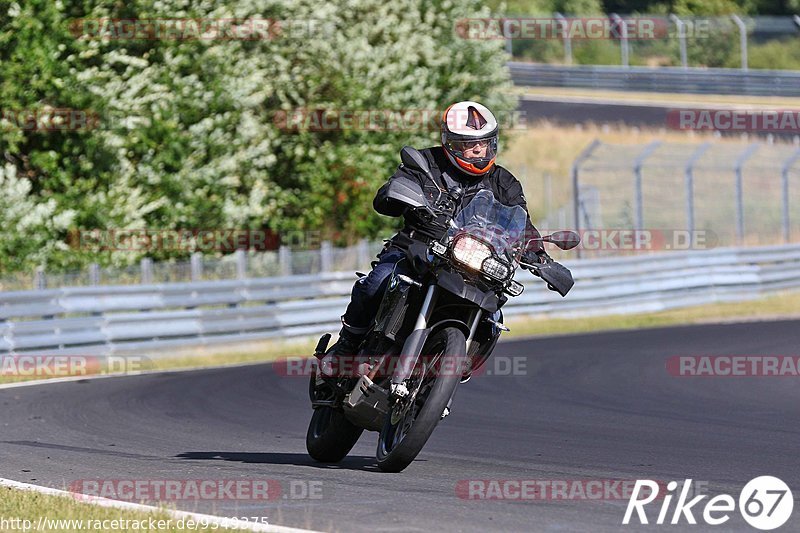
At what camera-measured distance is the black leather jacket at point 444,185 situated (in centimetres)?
771

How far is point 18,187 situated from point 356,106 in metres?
9.39

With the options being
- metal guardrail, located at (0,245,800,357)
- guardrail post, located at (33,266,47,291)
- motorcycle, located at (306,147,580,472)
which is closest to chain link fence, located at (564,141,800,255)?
metal guardrail, located at (0,245,800,357)

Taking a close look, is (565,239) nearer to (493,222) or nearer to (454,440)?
(493,222)

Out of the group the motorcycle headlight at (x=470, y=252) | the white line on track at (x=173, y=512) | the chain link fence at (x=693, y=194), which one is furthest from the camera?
the chain link fence at (x=693, y=194)

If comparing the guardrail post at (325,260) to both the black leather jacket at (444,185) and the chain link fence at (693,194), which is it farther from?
the black leather jacket at (444,185)

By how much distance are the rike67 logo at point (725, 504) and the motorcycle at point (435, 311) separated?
1.16 metres

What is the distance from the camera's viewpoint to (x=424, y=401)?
7398 mm

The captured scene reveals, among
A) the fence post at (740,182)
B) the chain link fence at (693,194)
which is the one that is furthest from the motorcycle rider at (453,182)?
the fence post at (740,182)

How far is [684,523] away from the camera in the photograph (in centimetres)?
593

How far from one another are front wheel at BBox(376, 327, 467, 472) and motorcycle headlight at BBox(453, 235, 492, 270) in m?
0.41

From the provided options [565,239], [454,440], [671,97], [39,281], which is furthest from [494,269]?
[671,97]

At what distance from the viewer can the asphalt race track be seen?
6406mm

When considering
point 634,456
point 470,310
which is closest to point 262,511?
point 470,310

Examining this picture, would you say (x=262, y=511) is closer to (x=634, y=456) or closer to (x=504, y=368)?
(x=634, y=456)
